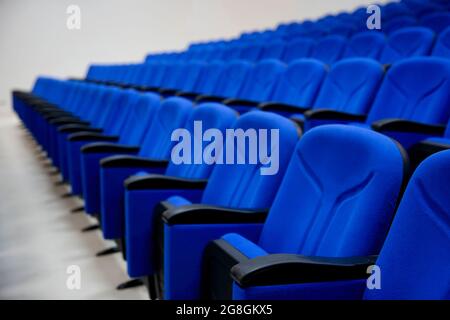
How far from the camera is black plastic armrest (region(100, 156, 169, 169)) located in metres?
0.89

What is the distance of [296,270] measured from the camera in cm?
40

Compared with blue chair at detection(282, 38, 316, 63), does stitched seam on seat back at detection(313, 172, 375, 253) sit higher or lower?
lower

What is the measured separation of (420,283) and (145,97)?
0.97m

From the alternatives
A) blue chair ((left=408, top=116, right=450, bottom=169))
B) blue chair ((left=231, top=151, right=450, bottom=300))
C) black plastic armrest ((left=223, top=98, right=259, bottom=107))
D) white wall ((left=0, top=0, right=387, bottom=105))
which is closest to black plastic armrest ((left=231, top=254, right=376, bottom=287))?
blue chair ((left=231, top=151, right=450, bottom=300))

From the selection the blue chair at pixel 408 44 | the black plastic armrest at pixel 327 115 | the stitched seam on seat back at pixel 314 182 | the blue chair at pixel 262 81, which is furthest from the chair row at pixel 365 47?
the stitched seam on seat back at pixel 314 182

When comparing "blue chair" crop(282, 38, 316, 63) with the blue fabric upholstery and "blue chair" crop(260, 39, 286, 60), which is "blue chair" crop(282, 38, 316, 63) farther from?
the blue fabric upholstery

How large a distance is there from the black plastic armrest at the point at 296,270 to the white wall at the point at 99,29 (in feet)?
12.9

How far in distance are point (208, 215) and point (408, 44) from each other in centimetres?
103

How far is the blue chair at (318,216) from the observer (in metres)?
0.40

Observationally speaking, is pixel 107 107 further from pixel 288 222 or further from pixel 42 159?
pixel 288 222

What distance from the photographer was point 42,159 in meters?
2.13

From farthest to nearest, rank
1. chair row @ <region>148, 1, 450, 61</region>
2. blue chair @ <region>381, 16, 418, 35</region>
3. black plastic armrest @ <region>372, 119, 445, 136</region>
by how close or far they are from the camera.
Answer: blue chair @ <region>381, 16, 418, 35</region>, chair row @ <region>148, 1, 450, 61</region>, black plastic armrest @ <region>372, 119, 445, 136</region>

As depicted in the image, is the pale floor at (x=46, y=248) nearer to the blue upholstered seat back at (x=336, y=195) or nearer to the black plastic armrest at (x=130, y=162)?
the black plastic armrest at (x=130, y=162)
